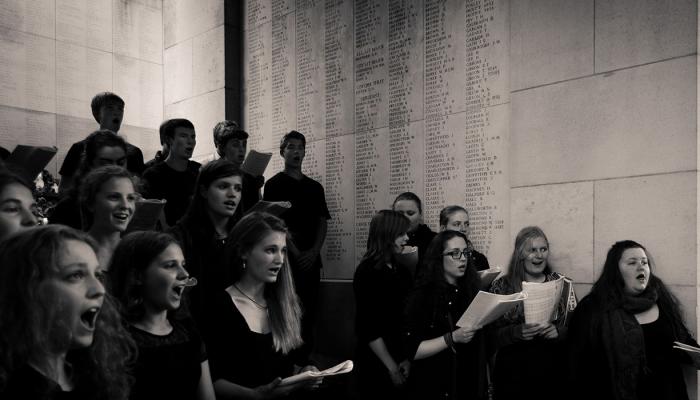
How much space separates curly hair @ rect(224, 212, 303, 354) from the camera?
9.55 ft

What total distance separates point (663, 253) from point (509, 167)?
1427mm

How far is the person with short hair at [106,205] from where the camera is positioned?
3.20 metres

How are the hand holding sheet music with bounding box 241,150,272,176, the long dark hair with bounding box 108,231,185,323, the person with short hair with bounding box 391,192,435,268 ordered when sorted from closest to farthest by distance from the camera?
the long dark hair with bounding box 108,231,185,323, the hand holding sheet music with bounding box 241,150,272,176, the person with short hair with bounding box 391,192,435,268

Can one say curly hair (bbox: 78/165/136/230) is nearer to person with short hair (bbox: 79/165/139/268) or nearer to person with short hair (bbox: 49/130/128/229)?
person with short hair (bbox: 79/165/139/268)

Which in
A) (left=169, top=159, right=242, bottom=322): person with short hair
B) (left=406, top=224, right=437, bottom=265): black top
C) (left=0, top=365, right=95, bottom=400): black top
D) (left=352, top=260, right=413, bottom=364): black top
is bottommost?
(left=352, top=260, right=413, bottom=364): black top

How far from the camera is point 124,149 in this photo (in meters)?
3.97

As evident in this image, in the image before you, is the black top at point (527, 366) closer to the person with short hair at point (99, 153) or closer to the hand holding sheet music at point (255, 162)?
the hand holding sheet music at point (255, 162)

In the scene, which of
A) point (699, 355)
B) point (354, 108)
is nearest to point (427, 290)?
point (699, 355)

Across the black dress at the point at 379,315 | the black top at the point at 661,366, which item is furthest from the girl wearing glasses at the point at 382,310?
the black top at the point at 661,366

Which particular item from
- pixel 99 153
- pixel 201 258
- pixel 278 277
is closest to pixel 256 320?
pixel 278 277

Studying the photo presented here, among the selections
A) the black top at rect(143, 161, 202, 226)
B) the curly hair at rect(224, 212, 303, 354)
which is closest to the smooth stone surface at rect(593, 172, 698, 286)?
the curly hair at rect(224, 212, 303, 354)

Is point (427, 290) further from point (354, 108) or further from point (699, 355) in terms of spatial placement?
point (354, 108)

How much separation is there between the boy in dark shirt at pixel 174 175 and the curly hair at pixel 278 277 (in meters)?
1.60

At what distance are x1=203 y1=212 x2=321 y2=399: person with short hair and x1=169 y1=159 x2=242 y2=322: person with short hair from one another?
0.40m
